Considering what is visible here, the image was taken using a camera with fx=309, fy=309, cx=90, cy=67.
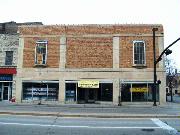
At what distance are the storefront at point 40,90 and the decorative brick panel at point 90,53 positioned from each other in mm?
2969

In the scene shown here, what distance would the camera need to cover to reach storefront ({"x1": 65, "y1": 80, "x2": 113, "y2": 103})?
34594mm

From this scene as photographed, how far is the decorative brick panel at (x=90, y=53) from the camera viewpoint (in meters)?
35.0

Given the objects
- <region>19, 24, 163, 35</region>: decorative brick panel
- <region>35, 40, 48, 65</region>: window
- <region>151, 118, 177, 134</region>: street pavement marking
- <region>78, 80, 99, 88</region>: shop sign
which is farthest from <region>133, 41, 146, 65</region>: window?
<region>151, 118, 177, 134</region>: street pavement marking

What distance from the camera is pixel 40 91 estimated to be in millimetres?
35406

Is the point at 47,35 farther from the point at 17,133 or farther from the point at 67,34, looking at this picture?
the point at 17,133

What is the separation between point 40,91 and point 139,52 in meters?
12.1

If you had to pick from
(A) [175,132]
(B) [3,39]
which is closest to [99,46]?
(B) [3,39]

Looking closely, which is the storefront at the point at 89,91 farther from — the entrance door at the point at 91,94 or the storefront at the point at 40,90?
the storefront at the point at 40,90

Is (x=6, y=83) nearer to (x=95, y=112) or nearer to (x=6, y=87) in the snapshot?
(x=6, y=87)

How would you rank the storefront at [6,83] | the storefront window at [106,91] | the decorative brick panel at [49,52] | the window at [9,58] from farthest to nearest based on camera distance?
the window at [9,58] < the storefront at [6,83] < the decorative brick panel at [49,52] < the storefront window at [106,91]

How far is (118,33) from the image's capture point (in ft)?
116

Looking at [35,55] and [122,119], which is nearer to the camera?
[122,119]

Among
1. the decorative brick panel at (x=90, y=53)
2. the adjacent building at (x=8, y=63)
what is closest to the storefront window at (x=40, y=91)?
the adjacent building at (x=8, y=63)

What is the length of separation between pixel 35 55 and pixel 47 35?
8.95 ft
